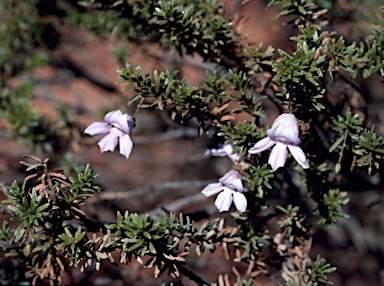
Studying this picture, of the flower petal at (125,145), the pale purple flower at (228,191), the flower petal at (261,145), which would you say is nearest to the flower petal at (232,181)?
the pale purple flower at (228,191)

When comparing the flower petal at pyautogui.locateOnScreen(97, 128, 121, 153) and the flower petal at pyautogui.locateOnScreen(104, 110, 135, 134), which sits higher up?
the flower petal at pyautogui.locateOnScreen(104, 110, 135, 134)

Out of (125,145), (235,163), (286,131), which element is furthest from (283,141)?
(125,145)

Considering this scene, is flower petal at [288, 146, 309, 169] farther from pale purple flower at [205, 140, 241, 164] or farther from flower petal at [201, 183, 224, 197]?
pale purple flower at [205, 140, 241, 164]

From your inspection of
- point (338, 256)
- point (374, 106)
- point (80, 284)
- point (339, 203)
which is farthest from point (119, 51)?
point (338, 256)

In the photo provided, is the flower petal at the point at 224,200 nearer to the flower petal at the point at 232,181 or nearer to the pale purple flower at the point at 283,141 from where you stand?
the flower petal at the point at 232,181

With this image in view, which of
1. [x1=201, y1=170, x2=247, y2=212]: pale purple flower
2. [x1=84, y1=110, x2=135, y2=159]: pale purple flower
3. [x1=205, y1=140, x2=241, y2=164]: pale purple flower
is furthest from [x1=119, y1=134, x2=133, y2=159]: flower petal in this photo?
[x1=205, y1=140, x2=241, y2=164]: pale purple flower
